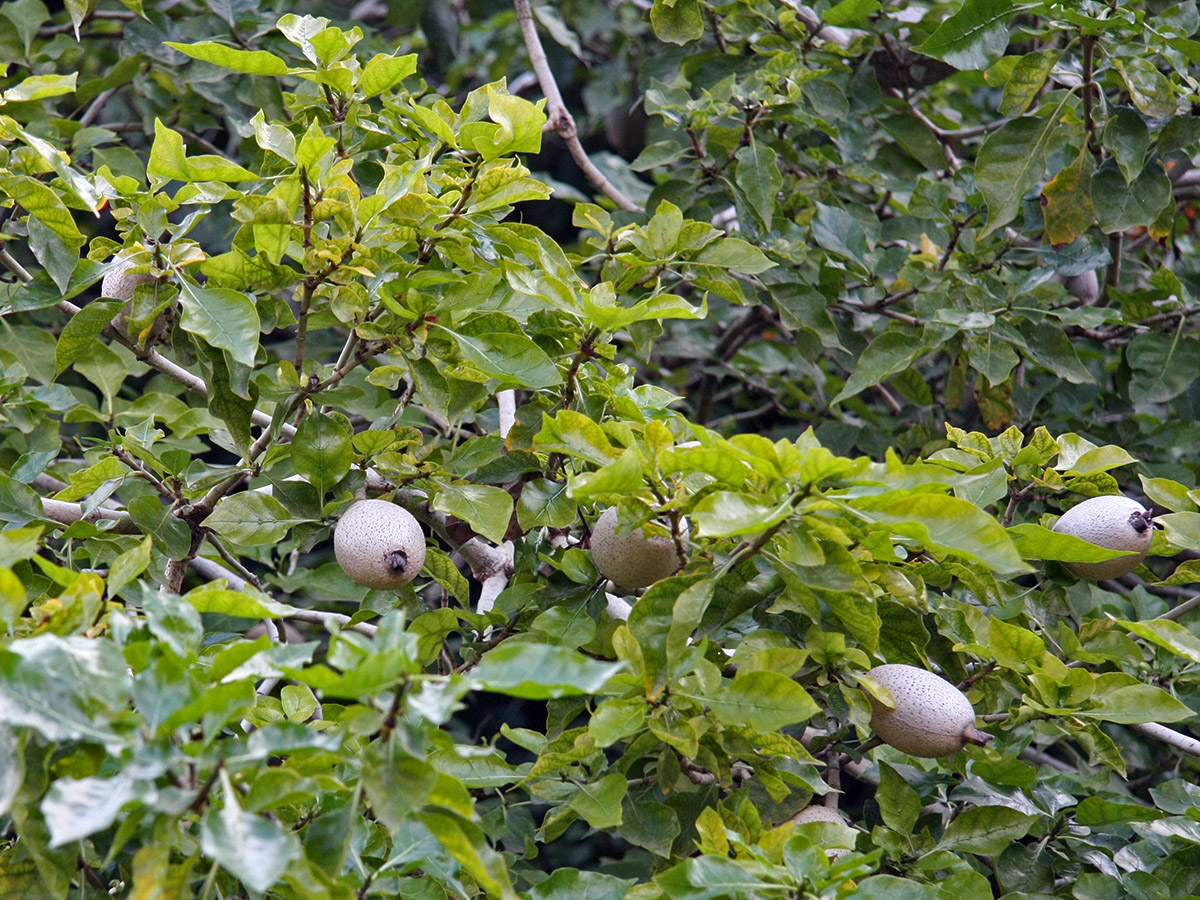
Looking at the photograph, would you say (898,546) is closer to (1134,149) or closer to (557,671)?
(557,671)

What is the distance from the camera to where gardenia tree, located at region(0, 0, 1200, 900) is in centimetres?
109

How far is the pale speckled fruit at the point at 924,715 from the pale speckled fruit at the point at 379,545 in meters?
0.65

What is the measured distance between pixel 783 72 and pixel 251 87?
1.29 meters

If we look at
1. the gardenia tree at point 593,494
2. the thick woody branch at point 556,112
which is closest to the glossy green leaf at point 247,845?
the gardenia tree at point 593,494

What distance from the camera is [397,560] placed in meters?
1.57

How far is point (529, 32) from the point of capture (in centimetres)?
262

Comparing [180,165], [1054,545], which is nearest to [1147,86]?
[1054,545]

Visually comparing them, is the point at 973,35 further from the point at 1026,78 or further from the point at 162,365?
the point at 162,365

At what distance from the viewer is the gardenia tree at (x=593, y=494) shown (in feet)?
3.58

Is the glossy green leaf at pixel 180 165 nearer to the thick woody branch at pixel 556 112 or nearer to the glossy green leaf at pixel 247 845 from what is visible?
the glossy green leaf at pixel 247 845

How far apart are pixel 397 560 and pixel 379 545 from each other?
33 millimetres

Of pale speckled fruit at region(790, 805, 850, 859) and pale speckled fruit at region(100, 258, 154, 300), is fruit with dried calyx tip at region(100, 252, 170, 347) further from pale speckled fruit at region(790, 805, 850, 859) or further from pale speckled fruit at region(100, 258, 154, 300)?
pale speckled fruit at region(790, 805, 850, 859)

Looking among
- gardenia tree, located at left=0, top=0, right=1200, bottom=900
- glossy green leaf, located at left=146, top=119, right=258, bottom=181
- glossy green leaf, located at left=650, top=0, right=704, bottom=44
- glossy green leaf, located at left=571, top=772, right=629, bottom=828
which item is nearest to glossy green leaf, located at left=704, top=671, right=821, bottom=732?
gardenia tree, located at left=0, top=0, right=1200, bottom=900

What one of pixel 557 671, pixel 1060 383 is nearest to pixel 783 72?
pixel 1060 383
